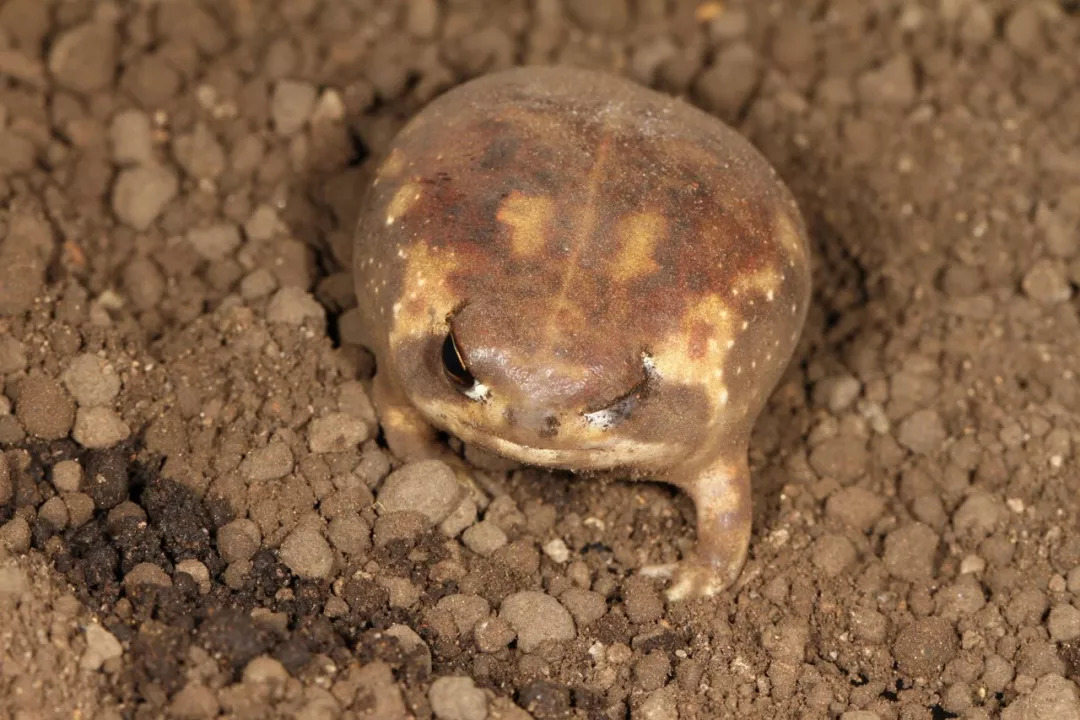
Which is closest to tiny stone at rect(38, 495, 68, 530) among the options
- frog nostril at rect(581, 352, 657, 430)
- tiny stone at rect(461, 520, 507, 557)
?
tiny stone at rect(461, 520, 507, 557)

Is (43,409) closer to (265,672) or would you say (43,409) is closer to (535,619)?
(265,672)

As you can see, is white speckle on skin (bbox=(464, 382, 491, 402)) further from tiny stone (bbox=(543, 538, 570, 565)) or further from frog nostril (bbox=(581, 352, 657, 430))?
tiny stone (bbox=(543, 538, 570, 565))

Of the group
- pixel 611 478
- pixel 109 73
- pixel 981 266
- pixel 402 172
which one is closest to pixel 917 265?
pixel 981 266

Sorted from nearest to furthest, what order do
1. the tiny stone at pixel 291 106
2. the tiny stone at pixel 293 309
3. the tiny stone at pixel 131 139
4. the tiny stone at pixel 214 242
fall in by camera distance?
the tiny stone at pixel 293 309 → the tiny stone at pixel 214 242 → the tiny stone at pixel 131 139 → the tiny stone at pixel 291 106

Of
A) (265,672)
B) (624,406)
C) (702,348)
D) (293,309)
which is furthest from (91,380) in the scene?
(702,348)

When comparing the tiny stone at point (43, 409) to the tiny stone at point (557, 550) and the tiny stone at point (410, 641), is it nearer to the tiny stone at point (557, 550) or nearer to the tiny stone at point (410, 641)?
the tiny stone at point (410, 641)

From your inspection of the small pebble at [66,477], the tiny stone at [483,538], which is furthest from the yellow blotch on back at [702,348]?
the small pebble at [66,477]
